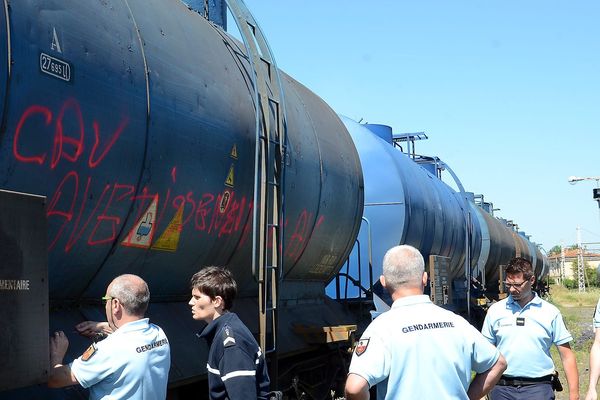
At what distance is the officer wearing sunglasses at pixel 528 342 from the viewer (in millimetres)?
5059

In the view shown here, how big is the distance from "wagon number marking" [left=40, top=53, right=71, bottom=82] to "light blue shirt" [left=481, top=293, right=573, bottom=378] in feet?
11.3

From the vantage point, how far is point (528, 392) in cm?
506

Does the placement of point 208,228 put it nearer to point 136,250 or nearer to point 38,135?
point 136,250

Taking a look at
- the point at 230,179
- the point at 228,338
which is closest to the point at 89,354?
the point at 228,338

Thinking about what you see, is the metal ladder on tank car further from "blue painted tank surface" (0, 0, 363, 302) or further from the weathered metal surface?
the weathered metal surface

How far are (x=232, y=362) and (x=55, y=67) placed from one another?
166 centimetres

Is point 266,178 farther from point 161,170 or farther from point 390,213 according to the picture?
point 390,213

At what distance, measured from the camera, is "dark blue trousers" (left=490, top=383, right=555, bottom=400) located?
5.04 metres

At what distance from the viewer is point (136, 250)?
4.32m

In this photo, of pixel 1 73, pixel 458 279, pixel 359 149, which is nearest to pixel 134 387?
pixel 1 73

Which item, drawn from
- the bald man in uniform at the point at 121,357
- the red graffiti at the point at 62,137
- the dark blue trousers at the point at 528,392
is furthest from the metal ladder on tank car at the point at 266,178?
the bald man in uniform at the point at 121,357

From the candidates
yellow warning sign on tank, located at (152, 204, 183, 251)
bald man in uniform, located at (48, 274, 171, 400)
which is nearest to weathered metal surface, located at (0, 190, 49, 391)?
bald man in uniform, located at (48, 274, 171, 400)

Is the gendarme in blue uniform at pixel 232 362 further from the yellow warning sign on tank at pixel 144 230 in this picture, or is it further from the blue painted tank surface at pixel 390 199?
the blue painted tank surface at pixel 390 199

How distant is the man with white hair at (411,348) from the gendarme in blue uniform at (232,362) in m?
0.54
